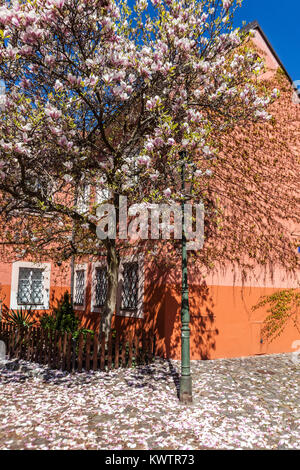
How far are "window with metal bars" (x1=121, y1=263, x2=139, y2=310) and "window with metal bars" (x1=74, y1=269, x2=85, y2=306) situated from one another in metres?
3.69

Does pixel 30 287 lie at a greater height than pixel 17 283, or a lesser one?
lesser

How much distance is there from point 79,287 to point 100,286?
2076 mm

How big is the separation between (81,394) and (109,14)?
762cm

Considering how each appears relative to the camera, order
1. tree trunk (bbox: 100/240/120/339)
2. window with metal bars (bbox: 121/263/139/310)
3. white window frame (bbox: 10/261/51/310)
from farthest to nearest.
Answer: white window frame (bbox: 10/261/51/310)
window with metal bars (bbox: 121/263/139/310)
tree trunk (bbox: 100/240/120/339)

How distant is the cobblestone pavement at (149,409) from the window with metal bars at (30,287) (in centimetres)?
564

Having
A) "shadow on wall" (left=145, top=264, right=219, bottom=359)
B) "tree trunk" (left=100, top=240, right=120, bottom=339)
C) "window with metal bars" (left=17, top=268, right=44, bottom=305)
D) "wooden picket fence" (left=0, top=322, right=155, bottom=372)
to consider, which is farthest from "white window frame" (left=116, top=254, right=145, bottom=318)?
"window with metal bars" (left=17, top=268, right=44, bottom=305)

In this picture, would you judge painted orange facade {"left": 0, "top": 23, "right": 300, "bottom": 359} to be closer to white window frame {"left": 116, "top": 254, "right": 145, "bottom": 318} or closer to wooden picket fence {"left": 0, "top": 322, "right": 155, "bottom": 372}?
white window frame {"left": 116, "top": 254, "right": 145, "bottom": 318}

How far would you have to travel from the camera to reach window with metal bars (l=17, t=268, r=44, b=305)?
14.9 meters

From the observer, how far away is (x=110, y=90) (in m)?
7.19

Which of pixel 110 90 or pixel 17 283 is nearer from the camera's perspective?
pixel 110 90

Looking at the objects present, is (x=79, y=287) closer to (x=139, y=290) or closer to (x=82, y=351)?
(x=139, y=290)

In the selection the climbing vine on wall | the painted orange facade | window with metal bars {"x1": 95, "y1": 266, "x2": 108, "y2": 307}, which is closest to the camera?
the painted orange facade

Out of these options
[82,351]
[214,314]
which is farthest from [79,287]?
[214,314]

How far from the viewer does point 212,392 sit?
739cm
